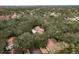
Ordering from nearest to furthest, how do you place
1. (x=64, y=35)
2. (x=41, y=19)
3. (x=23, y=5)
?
1. (x=64, y=35)
2. (x=41, y=19)
3. (x=23, y=5)

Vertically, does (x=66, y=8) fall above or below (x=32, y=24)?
above
